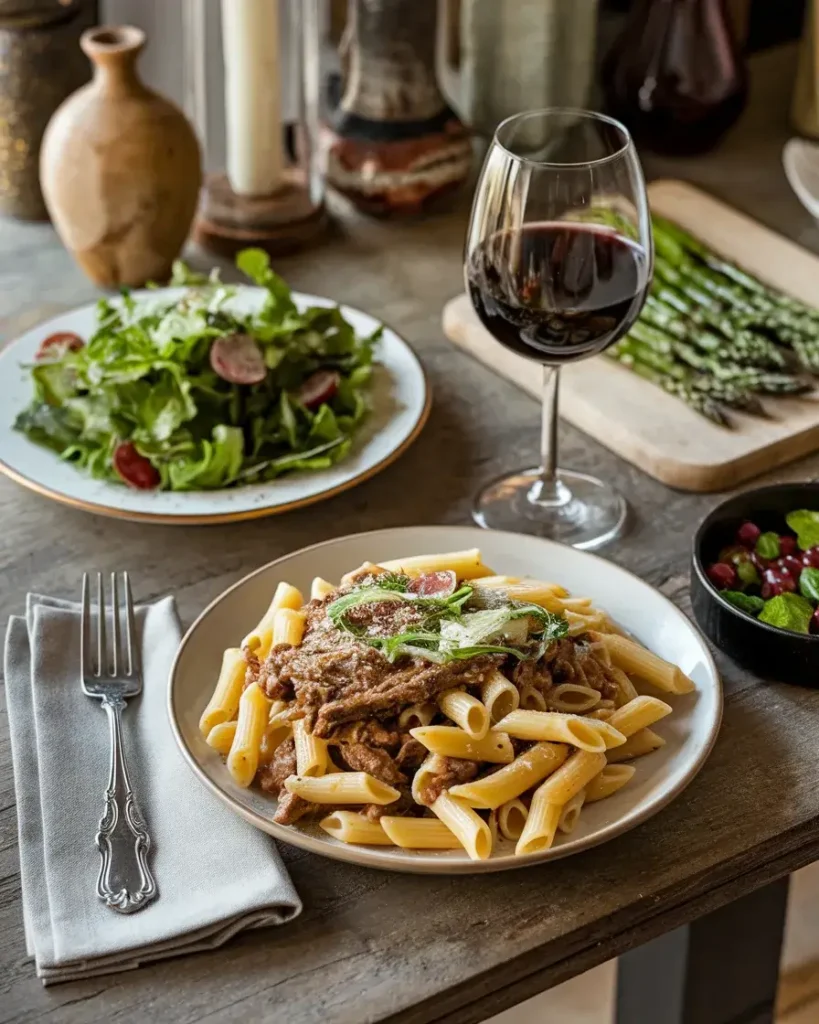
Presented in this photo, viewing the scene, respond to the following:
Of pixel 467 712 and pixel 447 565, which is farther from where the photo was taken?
pixel 447 565

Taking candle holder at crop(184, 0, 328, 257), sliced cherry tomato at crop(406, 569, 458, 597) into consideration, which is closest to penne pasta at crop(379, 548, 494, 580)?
sliced cherry tomato at crop(406, 569, 458, 597)

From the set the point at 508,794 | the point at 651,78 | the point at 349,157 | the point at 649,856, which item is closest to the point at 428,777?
the point at 508,794

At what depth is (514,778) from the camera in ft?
3.45

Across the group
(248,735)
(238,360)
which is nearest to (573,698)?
(248,735)

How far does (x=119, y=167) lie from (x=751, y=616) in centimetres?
103

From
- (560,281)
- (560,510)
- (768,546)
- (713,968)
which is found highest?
(560,281)

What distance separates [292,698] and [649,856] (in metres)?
0.30

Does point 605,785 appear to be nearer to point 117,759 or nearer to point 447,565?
point 447,565

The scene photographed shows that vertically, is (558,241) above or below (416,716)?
above

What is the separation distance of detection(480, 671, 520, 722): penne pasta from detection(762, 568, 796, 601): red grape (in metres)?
0.31

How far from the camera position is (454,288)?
1.97 meters

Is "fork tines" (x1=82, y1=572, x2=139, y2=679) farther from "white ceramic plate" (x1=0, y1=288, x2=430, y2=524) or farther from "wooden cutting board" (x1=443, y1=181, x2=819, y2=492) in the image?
"wooden cutting board" (x1=443, y1=181, x2=819, y2=492)

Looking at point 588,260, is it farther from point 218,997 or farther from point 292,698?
point 218,997

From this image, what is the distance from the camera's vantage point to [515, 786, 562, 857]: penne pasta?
101 cm
